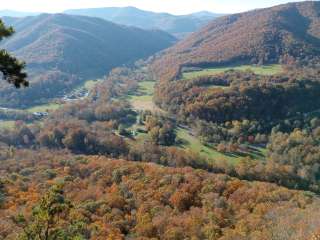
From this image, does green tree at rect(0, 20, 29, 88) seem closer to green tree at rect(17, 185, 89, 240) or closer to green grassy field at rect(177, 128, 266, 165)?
green tree at rect(17, 185, 89, 240)

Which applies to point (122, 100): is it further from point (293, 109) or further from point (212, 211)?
point (212, 211)

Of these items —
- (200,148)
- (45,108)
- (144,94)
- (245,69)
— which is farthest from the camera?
(245,69)

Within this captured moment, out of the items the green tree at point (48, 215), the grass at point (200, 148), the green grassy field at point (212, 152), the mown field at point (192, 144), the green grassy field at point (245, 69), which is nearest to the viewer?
the green tree at point (48, 215)

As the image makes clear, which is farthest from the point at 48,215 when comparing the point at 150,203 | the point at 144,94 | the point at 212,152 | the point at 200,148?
the point at 144,94

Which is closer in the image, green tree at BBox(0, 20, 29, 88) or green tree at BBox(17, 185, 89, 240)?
green tree at BBox(0, 20, 29, 88)

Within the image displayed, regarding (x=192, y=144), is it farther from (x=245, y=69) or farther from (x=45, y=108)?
(x=45, y=108)

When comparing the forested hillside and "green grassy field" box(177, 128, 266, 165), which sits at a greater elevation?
the forested hillside

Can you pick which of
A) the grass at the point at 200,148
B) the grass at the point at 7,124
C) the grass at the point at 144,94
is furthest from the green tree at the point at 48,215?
the grass at the point at 144,94

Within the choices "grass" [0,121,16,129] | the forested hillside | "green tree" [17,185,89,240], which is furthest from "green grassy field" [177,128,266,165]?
"green tree" [17,185,89,240]

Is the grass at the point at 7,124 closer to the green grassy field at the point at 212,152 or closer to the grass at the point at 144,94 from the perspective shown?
the grass at the point at 144,94

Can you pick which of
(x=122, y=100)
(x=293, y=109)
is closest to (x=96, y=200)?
(x=293, y=109)
